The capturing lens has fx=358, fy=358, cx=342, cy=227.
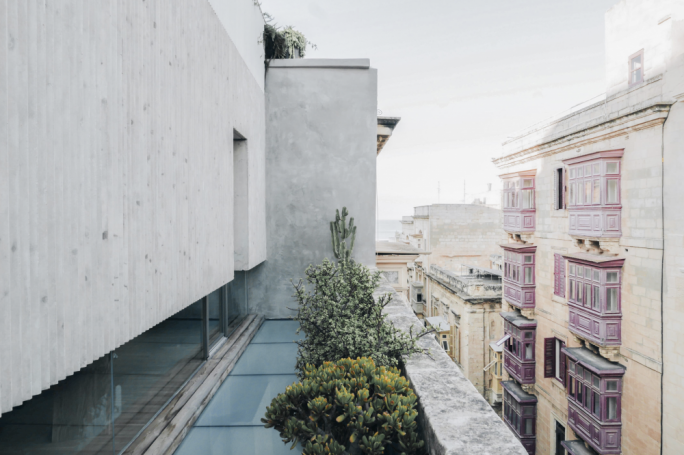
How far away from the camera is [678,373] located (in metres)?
8.38

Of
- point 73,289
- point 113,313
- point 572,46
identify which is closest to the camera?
point 73,289

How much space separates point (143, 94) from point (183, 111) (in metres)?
0.64

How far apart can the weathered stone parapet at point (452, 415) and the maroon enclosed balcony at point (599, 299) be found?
9.48 m

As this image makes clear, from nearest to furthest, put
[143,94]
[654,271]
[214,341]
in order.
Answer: [143,94], [214,341], [654,271]

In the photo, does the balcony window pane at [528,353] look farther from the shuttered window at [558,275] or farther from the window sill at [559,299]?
the shuttered window at [558,275]

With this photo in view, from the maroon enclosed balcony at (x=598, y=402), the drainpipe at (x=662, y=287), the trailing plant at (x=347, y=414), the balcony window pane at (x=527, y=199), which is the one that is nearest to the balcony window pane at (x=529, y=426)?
the maroon enclosed balcony at (x=598, y=402)

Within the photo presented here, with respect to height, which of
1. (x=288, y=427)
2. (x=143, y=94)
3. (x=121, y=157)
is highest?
(x=143, y=94)

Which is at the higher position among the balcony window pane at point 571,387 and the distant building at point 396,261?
the distant building at point 396,261

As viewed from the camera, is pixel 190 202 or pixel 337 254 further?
pixel 337 254

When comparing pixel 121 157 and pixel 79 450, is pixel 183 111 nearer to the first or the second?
pixel 121 157

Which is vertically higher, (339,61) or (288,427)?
(339,61)

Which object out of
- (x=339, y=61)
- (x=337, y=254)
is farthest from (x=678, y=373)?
(x=339, y=61)

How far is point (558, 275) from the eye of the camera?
1252cm

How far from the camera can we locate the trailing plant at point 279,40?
21.7 feet
